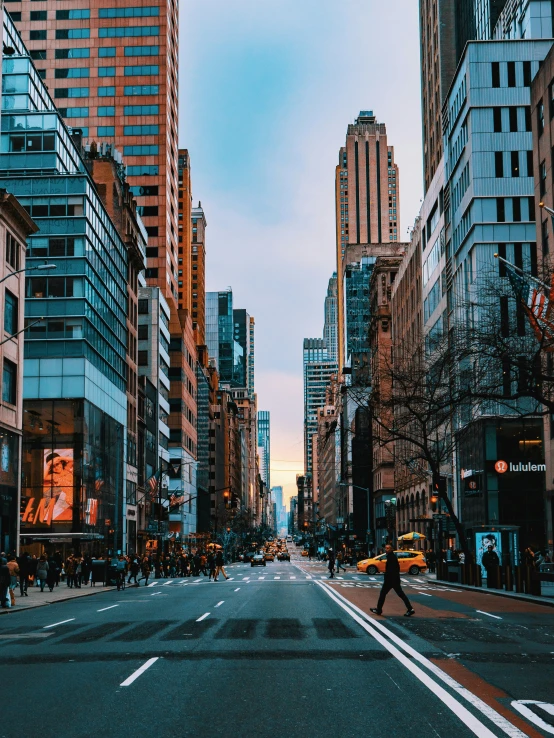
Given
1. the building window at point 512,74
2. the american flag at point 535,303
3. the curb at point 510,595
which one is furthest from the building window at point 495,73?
the american flag at point 535,303

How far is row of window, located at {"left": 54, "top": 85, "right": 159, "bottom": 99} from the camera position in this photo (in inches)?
4823

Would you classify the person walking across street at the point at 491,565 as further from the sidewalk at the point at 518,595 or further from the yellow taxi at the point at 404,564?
the yellow taxi at the point at 404,564

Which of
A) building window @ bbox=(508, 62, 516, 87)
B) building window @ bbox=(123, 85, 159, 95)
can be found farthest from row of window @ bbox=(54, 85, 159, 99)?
building window @ bbox=(508, 62, 516, 87)

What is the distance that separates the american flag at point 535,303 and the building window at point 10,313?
29.6 meters

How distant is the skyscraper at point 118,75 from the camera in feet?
401

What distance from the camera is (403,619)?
2159cm

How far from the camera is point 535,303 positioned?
88.3 feet

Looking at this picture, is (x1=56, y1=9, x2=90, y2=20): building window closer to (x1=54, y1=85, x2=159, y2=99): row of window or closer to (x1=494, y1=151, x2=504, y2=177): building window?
(x1=54, y1=85, x2=159, y2=99): row of window

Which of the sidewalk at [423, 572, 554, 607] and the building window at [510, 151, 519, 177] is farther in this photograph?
the building window at [510, 151, 519, 177]

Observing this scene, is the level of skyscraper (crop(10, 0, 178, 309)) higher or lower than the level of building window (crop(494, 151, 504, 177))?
higher

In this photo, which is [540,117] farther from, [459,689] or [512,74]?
[459,689]

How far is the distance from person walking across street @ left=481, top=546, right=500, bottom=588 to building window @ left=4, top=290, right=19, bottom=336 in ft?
88.3

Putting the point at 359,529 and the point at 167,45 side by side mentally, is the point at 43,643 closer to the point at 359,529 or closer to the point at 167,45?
the point at 167,45

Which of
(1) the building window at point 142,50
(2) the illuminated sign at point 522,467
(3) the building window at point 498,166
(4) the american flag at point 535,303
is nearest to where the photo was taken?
(4) the american flag at point 535,303
